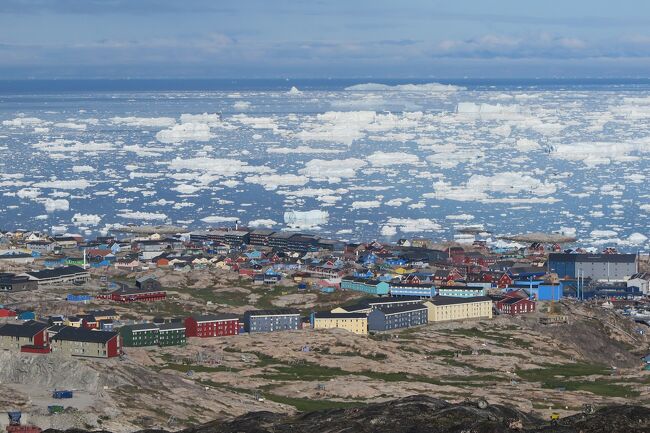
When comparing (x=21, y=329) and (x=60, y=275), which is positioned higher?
(x=21, y=329)

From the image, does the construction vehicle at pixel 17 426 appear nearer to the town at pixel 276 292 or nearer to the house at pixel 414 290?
the town at pixel 276 292

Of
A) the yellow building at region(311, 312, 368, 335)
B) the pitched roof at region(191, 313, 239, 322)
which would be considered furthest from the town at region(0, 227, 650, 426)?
the pitched roof at region(191, 313, 239, 322)

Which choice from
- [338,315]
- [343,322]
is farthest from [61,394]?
[343,322]

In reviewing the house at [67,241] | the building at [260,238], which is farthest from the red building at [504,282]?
the house at [67,241]

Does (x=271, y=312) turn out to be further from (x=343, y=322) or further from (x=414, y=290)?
(x=414, y=290)

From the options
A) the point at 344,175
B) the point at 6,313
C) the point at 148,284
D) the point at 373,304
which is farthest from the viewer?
the point at 344,175

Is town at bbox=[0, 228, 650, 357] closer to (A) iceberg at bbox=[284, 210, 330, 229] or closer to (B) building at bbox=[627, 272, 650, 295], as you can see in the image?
(B) building at bbox=[627, 272, 650, 295]
